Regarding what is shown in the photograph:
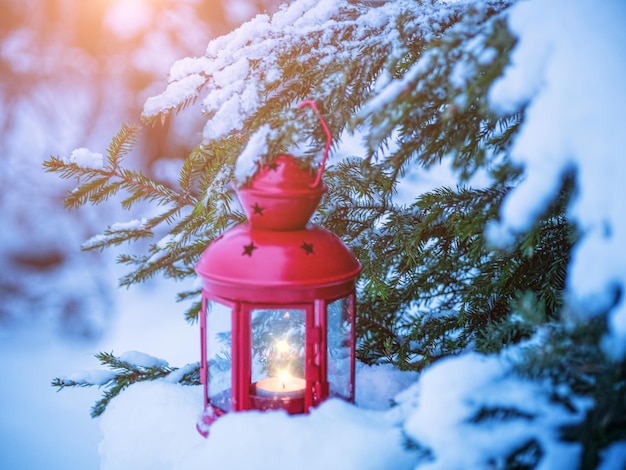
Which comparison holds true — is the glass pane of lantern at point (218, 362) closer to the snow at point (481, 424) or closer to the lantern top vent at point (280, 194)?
the lantern top vent at point (280, 194)

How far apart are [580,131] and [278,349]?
40.8 inches

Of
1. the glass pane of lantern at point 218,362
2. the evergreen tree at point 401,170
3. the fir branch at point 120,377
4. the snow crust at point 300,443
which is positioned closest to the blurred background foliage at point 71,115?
the evergreen tree at point 401,170

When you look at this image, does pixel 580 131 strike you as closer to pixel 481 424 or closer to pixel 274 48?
pixel 481 424

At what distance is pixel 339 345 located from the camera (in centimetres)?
165

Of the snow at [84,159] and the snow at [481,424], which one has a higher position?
the snow at [84,159]

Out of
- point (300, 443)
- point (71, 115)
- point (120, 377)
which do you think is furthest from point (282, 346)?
point (71, 115)

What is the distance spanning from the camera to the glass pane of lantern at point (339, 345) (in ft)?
5.29

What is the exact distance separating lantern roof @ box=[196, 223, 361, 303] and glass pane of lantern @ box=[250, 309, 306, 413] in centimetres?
24

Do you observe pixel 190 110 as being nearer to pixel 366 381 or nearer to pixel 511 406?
pixel 366 381

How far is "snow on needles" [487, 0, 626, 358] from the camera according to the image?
77 cm

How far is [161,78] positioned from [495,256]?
2901 mm

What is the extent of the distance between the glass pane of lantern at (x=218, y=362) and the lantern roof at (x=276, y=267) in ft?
0.61

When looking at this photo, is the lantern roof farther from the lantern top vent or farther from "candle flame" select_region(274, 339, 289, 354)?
"candle flame" select_region(274, 339, 289, 354)

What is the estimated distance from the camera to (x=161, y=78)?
12.6 ft
